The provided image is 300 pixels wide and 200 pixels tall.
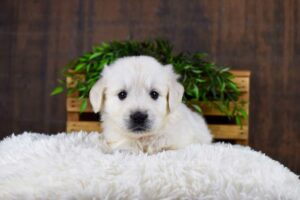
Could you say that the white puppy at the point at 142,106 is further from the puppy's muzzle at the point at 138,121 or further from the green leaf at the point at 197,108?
the green leaf at the point at 197,108

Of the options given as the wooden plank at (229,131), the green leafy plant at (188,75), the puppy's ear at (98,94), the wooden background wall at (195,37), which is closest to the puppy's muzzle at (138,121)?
the puppy's ear at (98,94)

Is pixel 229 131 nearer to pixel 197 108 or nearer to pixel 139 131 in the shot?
pixel 197 108

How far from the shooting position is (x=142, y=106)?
196 cm

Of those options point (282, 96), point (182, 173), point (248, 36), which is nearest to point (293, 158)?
point (282, 96)

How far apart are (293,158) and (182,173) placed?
2382 mm

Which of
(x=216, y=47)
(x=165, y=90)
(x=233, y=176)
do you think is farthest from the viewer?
(x=216, y=47)

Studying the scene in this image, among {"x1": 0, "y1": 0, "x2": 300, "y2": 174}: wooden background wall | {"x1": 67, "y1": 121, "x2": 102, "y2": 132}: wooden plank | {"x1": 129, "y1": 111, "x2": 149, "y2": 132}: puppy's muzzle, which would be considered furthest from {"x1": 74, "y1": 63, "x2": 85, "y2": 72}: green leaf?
{"x1": 129, "y1": 111, "x2": 149, "y2": 132}: puppy's muzzle

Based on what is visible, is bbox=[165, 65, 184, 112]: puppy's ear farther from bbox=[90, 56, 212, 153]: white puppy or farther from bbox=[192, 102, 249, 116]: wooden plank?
bbox=[192, 102, 249, 116]: wooden plank

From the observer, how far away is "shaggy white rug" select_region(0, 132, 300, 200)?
1255 millimetres

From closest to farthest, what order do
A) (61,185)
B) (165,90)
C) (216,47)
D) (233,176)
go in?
(61,185)
(233,176)
(165,90)
(216,47)

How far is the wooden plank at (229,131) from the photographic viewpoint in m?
2.98

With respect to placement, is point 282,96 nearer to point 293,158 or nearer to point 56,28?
point 293,158

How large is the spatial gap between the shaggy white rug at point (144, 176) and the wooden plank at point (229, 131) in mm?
1101

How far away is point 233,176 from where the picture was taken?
1428mm
